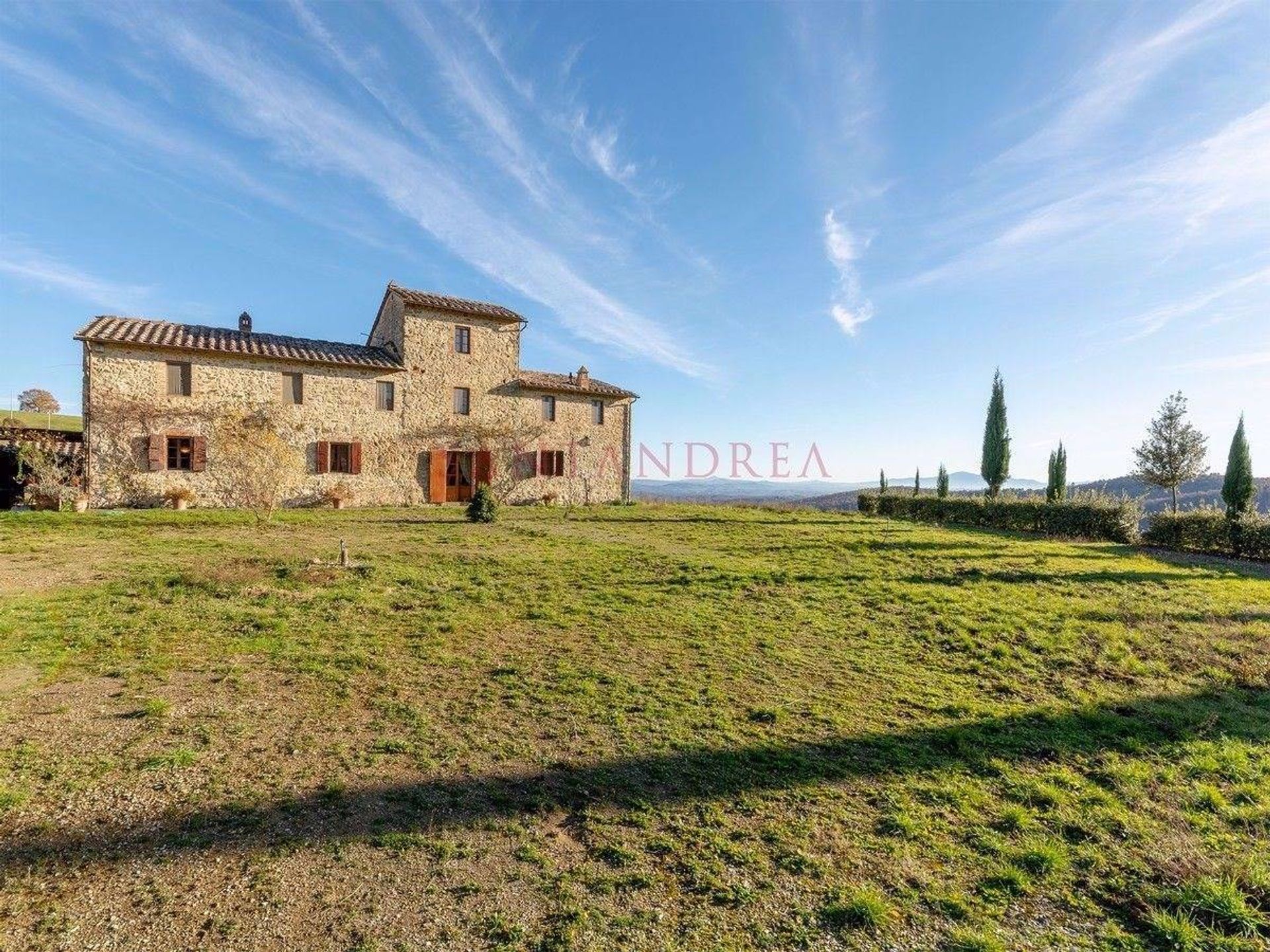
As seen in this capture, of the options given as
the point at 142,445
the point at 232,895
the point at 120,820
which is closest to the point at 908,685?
the point at 232,895

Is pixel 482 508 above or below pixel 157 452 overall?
below

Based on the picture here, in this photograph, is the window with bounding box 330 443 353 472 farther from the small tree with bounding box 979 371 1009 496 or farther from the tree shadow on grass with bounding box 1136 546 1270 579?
the small tree with bounding box 979 371 1009 496

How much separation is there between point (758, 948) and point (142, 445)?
22.4 m

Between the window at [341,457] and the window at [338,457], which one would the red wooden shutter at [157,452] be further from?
the window at [341,457]

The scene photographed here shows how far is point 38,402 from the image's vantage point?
30.2 m

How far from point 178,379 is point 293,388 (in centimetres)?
325

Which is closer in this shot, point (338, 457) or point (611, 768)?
point (611, 768)

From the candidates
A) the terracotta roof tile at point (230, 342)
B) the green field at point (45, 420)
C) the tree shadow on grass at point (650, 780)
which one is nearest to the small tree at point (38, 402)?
the green field at point (45, 420)

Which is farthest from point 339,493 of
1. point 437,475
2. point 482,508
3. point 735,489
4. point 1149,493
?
point 735,489

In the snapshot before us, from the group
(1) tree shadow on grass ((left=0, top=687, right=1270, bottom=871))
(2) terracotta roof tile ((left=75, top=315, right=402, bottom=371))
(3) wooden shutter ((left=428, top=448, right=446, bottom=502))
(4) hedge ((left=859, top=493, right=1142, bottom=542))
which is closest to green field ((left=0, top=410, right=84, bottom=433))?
(2) terracotta roof tile ((left=75, top=315, right=402, bottom=371))

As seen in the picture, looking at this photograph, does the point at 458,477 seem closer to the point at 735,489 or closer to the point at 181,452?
the point at 181,452

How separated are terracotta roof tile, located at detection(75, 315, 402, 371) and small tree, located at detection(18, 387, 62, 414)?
58.9 feet

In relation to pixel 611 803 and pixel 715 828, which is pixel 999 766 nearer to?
pixel 715 828

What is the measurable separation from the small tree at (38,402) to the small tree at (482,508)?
28.6 m
